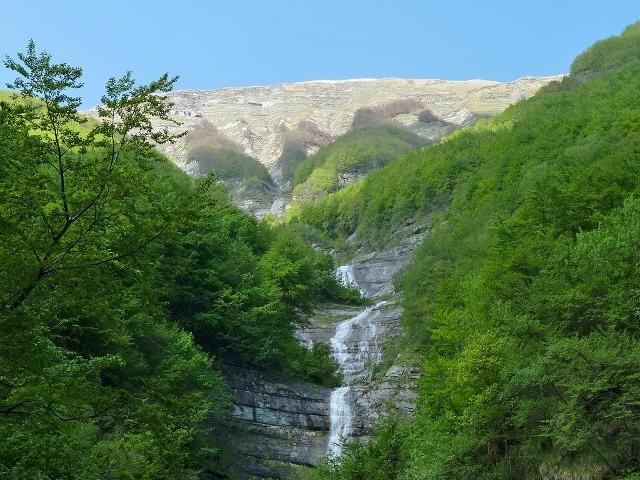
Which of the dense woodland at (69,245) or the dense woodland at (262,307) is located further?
the dense woodland at (262,307)

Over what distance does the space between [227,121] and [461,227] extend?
5890 inches

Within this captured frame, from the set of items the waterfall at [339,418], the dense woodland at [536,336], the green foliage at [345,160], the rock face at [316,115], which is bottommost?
the waterfall at [339,418]

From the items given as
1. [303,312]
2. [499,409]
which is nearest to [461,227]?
[303,312]

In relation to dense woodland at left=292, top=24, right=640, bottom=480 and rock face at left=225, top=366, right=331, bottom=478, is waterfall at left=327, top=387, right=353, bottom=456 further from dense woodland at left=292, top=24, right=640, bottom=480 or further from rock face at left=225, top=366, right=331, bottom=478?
dense woodland at left=292, top=24, right=640, bottom=480

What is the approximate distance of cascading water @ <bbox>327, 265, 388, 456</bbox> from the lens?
3372 centimetres

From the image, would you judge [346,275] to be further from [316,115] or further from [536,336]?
[316,115]

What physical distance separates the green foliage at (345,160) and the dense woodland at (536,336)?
84.1m

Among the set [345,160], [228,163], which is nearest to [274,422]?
[345,160]

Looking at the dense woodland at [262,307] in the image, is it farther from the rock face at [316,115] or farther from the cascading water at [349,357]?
the rock face at [316,115]

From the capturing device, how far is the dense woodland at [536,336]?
1823 centimetres

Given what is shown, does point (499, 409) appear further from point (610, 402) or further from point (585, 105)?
point (585, 105)

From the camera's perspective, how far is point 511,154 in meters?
53.4

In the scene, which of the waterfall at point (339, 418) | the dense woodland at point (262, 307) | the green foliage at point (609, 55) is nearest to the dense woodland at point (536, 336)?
the dense woodland at point (262, 307)

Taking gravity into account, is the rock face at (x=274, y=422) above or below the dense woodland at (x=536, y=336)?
below
